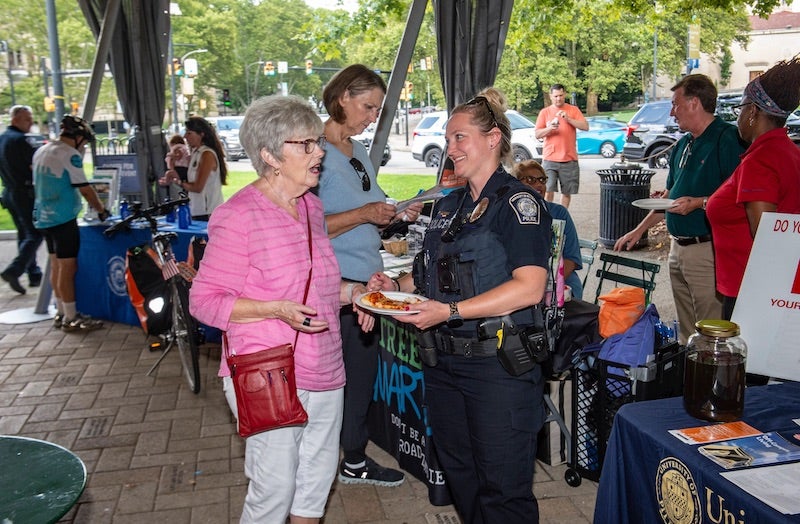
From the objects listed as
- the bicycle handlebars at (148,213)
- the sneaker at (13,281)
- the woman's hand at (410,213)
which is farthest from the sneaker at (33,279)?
the woman's hand at (410,213)

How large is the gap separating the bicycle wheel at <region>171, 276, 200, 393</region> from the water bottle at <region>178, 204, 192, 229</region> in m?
0.87

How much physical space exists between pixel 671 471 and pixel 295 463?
3.97 feet

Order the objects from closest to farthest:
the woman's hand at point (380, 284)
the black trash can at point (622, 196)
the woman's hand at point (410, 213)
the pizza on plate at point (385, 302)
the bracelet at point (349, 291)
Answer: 1. the pizza on plate at point (385, 302)
2. the bracelet at point (349, 291)
3. the woman's hand at point (380, 284)
4. the woman's hand at point (410, 213)
5. the black trash can at point (622, 196)

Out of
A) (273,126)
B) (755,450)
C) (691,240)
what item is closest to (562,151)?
(691,240)

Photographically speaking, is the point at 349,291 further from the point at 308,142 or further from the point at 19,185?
the point at 19,185

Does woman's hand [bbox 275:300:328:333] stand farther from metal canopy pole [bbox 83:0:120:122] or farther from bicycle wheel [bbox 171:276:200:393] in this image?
metal canopy pole [bbox 83:0:120:122]

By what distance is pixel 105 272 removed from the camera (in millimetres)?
6770

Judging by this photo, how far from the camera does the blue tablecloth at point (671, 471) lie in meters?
1.72

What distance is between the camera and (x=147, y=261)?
18.8ft

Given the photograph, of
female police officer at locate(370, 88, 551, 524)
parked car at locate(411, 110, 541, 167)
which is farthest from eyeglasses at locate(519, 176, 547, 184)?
parked car at locate(411, 110, 541, 167)

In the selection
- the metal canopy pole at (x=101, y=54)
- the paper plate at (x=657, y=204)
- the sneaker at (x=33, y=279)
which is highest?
the metal canopy pole at (x=101, y=54)

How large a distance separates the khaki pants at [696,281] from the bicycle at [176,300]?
339cm

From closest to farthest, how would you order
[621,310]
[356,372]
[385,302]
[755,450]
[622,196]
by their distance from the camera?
1. [755,450]
2. [385,302]
3. [621,310]
4. [356,372]
5. [622,196]

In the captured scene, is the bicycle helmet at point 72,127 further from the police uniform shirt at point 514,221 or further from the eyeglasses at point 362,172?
the police uniform shirt at point 514,221
